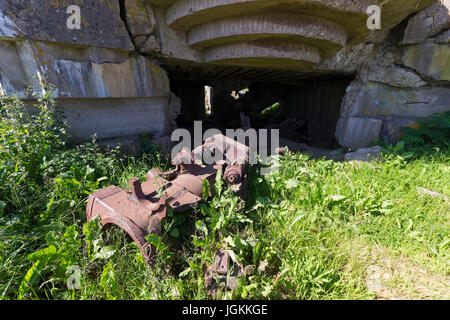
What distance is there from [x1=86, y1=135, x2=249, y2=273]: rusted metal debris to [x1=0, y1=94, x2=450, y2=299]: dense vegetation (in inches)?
4.2

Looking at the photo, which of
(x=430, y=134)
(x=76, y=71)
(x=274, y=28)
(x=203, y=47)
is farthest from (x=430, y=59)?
(x=76, y=71)

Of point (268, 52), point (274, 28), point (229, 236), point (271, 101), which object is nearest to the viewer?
point (229, 236)

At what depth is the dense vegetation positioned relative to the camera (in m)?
1.04

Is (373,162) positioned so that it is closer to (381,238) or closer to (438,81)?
(381,238)

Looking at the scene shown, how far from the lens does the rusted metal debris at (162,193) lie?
3.64 ft

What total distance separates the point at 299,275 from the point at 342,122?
12.2 feet

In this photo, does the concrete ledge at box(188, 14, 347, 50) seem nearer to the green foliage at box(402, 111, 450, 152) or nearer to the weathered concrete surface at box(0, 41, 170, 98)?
the weathered concrete surface at box(0, 41, 170, 98)

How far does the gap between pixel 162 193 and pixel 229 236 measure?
1.83 ft

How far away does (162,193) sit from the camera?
1296mm

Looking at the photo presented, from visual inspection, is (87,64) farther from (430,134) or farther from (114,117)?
(430,134)

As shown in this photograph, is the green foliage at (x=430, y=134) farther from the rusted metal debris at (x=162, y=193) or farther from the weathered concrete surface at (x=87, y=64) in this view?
the weathered concrete surface at (x=87, y=64)

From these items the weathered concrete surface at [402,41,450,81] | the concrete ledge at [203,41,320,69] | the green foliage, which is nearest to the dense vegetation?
the green foliage

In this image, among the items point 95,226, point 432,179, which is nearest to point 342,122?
point 432,179

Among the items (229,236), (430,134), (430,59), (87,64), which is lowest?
(229,236)
